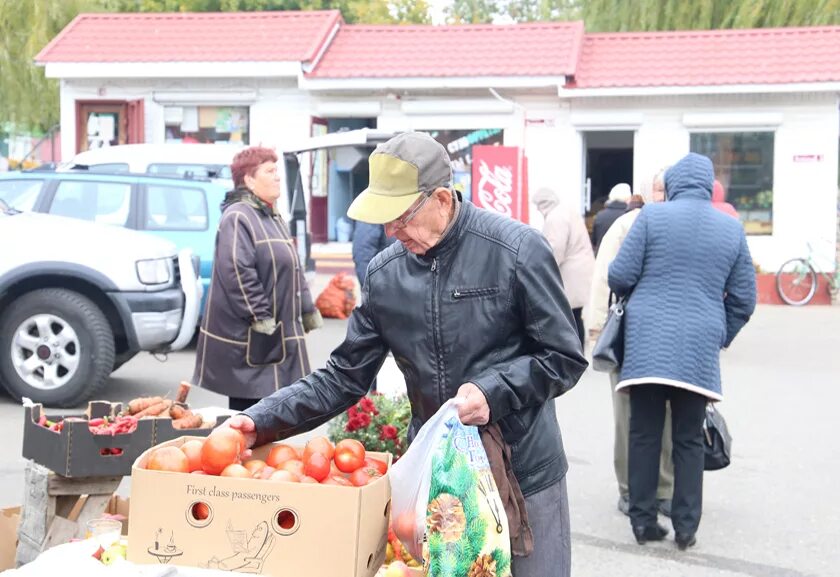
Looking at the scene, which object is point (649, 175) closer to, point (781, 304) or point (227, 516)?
point (227, 516)

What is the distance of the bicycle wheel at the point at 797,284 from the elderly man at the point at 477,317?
16.1 metres

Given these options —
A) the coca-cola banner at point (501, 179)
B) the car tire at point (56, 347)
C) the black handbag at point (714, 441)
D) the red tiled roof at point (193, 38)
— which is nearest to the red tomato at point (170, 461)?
the black handbag at point (714, 441)

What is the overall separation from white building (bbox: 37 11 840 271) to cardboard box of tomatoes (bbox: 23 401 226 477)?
16.0m

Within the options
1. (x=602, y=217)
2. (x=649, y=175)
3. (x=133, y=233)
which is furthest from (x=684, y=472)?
(x=602, y=217)

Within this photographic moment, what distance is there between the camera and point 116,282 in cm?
940

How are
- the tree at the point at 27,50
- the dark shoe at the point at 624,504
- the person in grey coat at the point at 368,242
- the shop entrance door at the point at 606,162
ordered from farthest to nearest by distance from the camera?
the tree at the point at 27,50 → the shop entrance door at the point at 606,162 → the person in grey coat at the point at 368,242 → the dark shoe at the point at 624,504

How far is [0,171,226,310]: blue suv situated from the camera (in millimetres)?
11773

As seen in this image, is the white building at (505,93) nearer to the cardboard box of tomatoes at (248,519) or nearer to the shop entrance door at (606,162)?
the shop entrance door at (606,162)

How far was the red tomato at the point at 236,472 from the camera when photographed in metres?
3.24

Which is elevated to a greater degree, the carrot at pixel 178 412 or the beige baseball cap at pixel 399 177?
the beige baseball cap at pixel 399 177

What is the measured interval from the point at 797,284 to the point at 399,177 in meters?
16.6

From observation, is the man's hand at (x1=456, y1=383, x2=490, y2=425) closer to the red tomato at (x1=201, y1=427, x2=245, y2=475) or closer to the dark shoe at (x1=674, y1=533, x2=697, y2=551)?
the red tomato at (x1=201, y1=427, x2=245, y2=475)

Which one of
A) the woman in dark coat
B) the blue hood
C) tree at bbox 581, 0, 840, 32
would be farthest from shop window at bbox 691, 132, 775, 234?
the woman in dark coat

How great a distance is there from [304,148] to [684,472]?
355 inches
